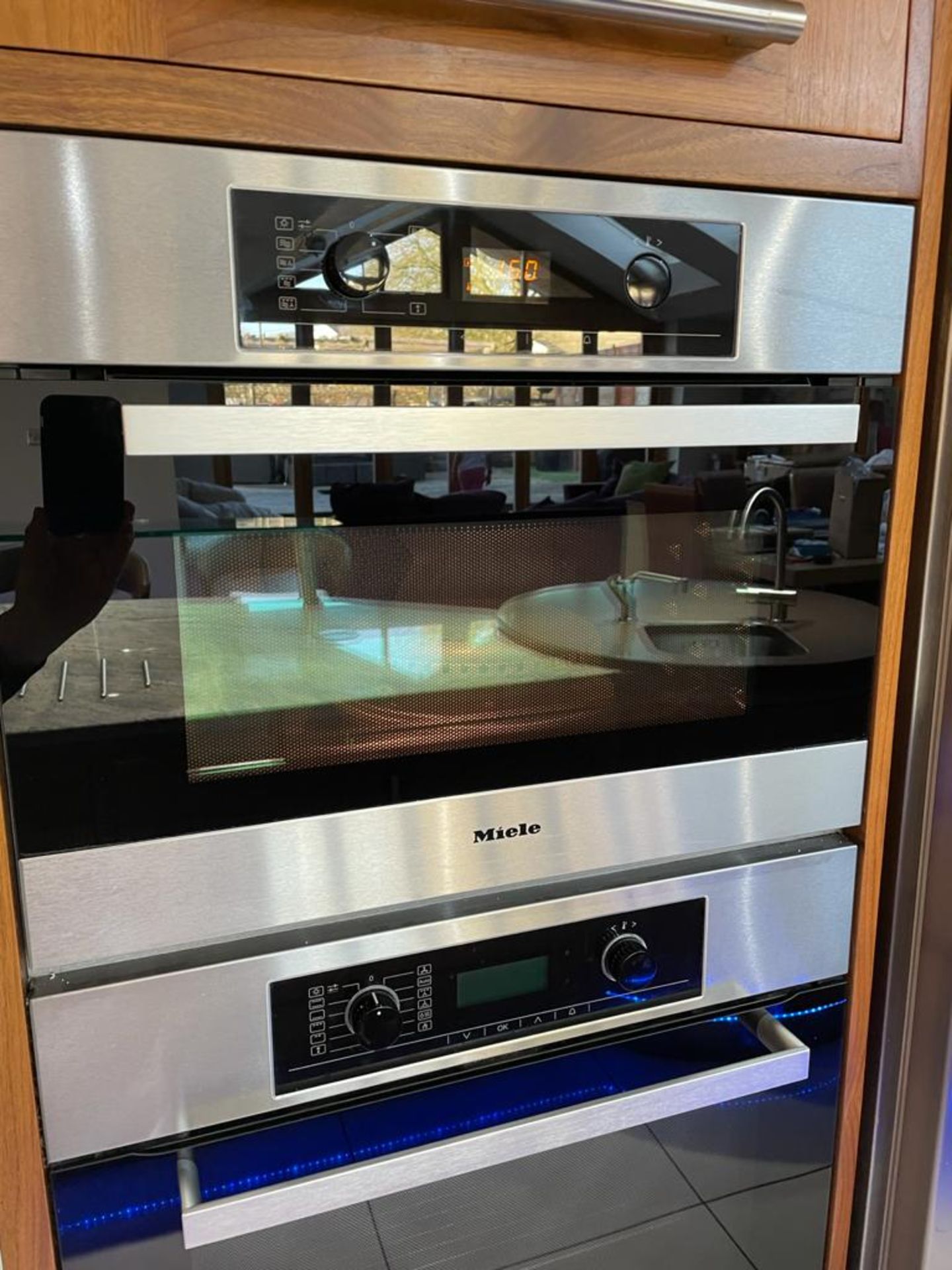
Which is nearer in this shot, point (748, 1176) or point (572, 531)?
point (572, 531)

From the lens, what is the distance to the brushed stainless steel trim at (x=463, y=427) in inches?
25.3

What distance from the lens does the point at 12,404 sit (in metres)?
0.62

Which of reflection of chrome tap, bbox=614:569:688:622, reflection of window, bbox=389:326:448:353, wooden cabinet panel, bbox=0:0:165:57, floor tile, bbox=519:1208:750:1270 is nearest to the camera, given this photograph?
wooden cabinet panel, bbox=0:0:165:57

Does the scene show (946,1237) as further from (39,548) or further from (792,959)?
(39,548)

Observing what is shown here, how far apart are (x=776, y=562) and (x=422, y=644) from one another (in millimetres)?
299

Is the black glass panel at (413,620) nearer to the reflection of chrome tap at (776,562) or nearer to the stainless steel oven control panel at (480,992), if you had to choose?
Answer: the reflection of chrome tap at (776,562)

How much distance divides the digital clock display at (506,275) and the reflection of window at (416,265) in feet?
0.07

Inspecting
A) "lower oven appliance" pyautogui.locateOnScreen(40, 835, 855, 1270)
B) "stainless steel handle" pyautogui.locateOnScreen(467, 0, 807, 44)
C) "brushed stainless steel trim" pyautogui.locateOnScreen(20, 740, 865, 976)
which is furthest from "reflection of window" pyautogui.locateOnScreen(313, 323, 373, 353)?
"lower oven appliance" pyautogui.locateOnScreen(40, 835, 855, 1270)

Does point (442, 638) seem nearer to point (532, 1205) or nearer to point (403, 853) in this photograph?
point (403, 853)

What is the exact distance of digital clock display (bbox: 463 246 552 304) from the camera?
0.70m

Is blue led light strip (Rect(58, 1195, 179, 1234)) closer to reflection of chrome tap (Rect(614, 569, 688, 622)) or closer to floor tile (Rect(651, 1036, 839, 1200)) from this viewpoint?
floor tile (Rect(651, 1036, 839, 1200))

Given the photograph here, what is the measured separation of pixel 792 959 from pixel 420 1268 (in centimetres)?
41

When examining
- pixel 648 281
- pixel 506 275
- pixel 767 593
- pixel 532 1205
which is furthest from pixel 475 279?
pixel 532 1205

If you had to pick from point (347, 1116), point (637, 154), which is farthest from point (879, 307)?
point (347, 1116)
